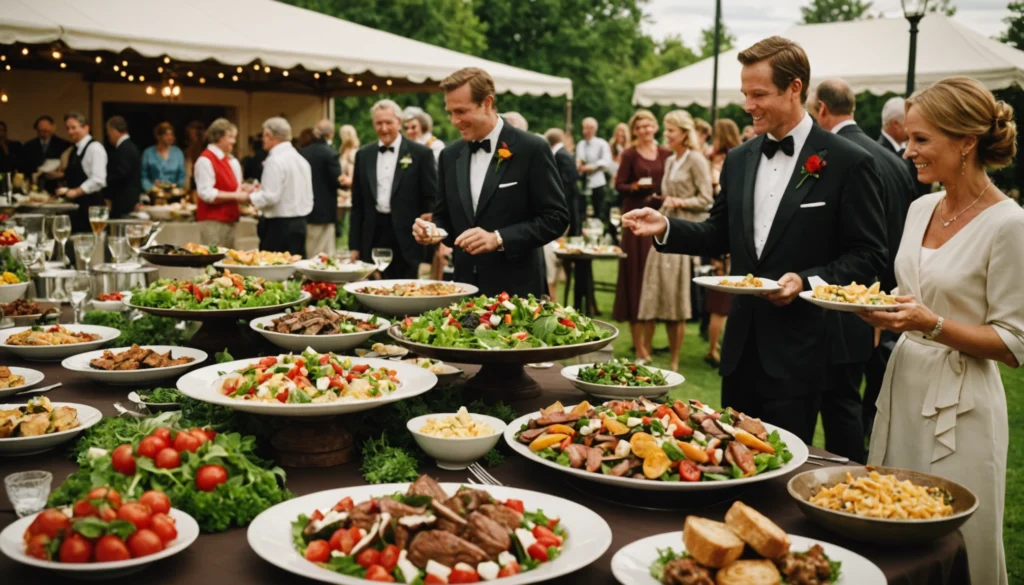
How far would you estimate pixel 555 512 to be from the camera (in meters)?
1.88

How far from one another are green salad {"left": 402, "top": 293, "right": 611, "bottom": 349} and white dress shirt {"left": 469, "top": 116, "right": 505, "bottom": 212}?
174 centimetres

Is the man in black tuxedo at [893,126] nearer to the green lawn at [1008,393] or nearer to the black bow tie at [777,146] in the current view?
the green lawn at [1008,393]

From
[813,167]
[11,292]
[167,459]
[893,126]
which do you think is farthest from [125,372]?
[893,126]

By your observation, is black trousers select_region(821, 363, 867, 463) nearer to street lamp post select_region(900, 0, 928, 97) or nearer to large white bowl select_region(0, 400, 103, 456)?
large white bowl select_region(0, 400, 103, 456)

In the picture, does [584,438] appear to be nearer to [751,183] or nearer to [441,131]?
[751,183]

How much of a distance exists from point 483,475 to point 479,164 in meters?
2.81

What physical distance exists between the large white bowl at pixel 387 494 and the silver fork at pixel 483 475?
23cm

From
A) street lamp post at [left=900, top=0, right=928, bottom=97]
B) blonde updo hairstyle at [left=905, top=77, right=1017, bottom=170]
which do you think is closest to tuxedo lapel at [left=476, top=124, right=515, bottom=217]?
blonde updo hairstyle at [left=905, top=77, right=1017, bottom=170]

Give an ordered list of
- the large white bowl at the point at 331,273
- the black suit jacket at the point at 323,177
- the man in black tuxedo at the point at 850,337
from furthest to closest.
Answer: the black suit jacket at the point at 323,177 < the large white bowl at the point at 331,273 < the man in black tuxedo at the point at 850,337

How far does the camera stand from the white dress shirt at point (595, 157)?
14.7 metres

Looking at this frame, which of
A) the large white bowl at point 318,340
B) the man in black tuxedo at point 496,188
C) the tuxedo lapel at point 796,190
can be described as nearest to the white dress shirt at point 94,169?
the man in black tuxedo at point 496,188

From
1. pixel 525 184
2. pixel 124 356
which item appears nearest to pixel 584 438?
pixel 124 356

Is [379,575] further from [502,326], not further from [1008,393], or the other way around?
[1008,393]

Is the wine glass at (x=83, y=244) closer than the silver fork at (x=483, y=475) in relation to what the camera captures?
No
